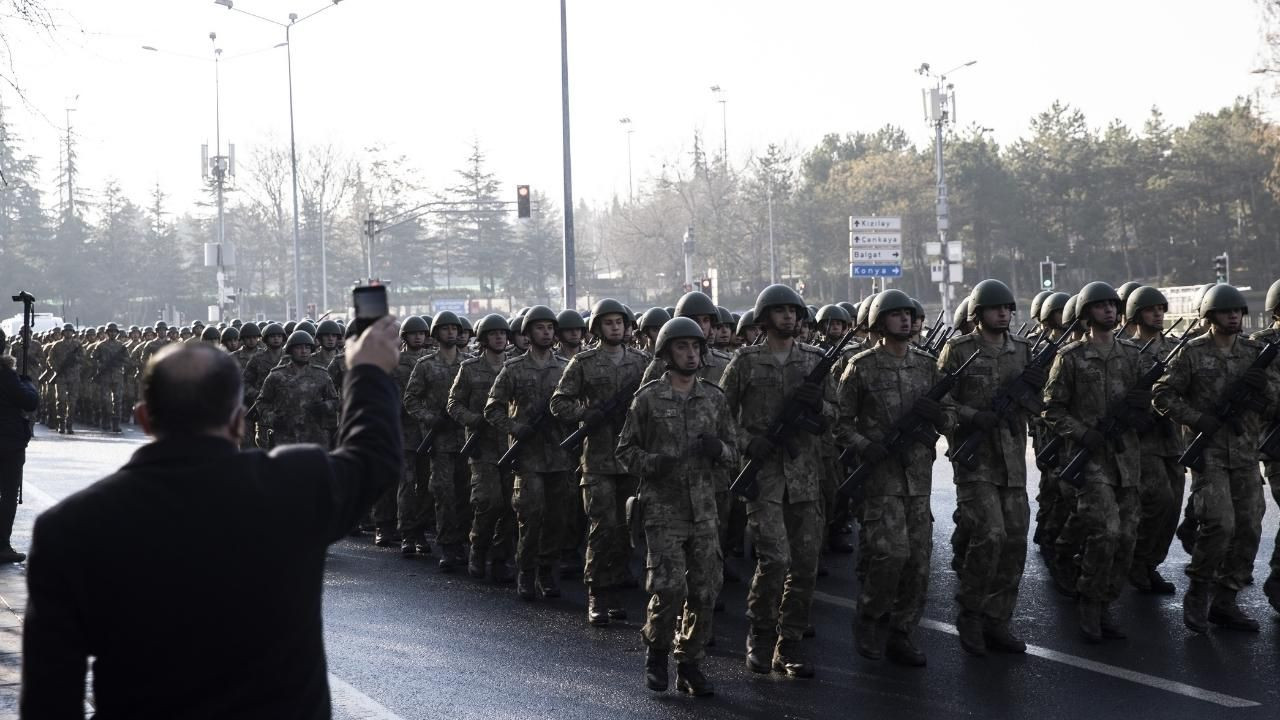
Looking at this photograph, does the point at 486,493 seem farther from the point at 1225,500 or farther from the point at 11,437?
the point at 1225,500

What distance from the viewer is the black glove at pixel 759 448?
812cm

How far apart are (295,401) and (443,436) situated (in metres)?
2.68

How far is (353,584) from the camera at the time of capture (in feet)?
38.2

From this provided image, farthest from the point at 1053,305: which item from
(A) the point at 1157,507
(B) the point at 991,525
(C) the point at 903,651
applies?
(C) the point at 903,651

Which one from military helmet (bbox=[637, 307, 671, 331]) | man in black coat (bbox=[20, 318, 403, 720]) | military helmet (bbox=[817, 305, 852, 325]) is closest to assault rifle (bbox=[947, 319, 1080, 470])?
military helmet (bbox=[637, 307, 671, 331])

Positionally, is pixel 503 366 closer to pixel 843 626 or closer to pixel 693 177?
pixel 843 626

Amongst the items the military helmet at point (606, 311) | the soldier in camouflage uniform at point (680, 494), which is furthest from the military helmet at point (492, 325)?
the soldier in camouflage uniform at point (680, 494)

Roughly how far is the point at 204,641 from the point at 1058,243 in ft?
260

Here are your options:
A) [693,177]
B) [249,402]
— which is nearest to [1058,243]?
[693,177]

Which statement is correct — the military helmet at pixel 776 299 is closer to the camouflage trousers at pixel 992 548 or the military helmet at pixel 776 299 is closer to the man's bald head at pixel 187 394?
the camouflage trousers at pixel 992 548

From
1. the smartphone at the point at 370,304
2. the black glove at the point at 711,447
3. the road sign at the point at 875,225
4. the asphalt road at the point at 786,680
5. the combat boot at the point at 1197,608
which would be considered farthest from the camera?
the road sign at the point at 875,225

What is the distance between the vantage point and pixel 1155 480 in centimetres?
976

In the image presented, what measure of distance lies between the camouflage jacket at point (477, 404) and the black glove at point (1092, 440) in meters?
4.71

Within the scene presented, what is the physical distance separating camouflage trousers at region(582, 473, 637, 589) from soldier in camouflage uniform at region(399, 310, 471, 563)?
7.24 feet
